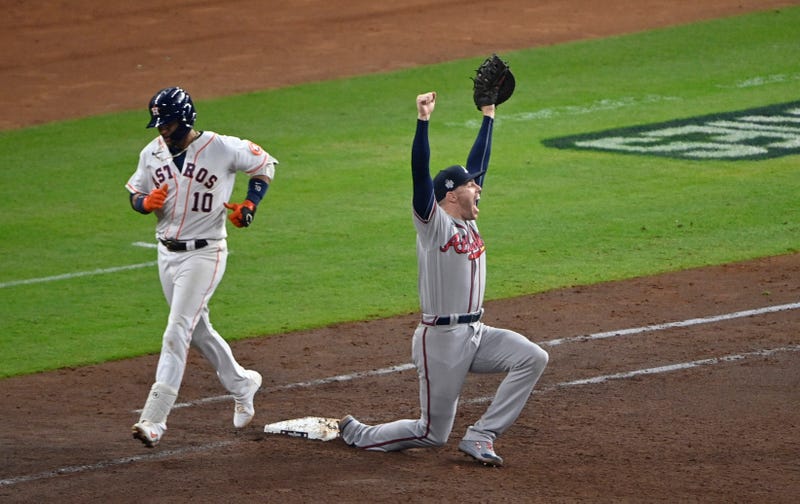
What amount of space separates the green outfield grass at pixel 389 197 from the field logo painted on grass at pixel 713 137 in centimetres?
29

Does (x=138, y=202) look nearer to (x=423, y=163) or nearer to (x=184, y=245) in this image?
(x=184, y=245)

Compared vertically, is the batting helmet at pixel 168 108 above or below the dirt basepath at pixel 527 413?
above

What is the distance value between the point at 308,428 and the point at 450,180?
1.70 meters

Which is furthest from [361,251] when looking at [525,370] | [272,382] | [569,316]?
[525,370]

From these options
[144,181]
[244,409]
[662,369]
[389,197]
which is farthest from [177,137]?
[389,197]

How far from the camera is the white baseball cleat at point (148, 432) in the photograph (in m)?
7.43

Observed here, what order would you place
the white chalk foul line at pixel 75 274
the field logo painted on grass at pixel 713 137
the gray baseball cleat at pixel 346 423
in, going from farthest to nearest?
the field logo painted on grass at pixel 713 137
the white chalk foul line at pixel 75 274
the gray baseball cleat at pixel 346 423

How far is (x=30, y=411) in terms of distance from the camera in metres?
8.66

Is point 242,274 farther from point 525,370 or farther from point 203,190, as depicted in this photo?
point 525,370

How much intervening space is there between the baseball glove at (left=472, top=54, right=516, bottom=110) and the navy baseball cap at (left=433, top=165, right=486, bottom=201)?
0.84 metres

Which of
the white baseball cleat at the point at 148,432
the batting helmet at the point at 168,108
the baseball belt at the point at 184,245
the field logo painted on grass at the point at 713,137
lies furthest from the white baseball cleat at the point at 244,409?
the field logo painted on grass at the point at 713,137

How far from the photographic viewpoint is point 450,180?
7.33m

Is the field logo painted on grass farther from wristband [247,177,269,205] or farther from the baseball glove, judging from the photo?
wristband [247,177,269,205]

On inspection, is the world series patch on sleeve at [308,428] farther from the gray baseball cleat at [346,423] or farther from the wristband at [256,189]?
the wristband at [256,189]
